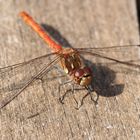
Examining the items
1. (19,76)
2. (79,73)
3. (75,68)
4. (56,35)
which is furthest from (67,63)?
(19,76)

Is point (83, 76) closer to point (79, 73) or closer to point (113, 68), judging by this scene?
point (79, 73)

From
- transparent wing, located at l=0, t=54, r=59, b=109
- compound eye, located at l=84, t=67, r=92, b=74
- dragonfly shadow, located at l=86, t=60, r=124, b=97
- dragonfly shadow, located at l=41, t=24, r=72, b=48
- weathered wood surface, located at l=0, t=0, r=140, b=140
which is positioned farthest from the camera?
dragonfly shadow, located at l=41, t=24, r=72, b=48

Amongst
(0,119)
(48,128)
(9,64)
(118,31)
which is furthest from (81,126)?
(118,31)

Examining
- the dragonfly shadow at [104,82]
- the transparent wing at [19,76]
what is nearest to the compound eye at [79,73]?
the dragonfly shadow at [104,82]

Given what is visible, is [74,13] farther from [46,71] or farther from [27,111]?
[27,111]

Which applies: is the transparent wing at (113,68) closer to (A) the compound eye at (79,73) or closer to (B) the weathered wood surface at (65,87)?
(B) the weathered wood surface at (65,87)

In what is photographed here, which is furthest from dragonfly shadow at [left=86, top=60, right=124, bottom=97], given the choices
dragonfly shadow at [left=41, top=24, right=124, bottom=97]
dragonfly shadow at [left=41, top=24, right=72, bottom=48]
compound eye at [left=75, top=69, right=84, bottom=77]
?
dragonfly shadow at [left=41, top=24, right=72, bottom=48]

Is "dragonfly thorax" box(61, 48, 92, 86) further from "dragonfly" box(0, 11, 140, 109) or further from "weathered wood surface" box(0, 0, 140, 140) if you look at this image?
"weathered wood surface" box(0, 0, 140, 140)

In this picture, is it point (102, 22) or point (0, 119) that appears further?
point (102, 22)
